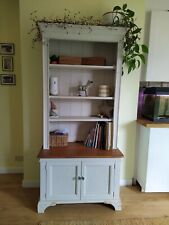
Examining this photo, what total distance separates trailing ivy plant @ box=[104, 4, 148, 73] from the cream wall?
0.17 meters

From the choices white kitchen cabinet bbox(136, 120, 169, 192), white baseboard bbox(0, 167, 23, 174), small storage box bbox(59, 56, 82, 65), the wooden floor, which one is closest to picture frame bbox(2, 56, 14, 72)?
small storage box bbox(59, 56, 82, 65)

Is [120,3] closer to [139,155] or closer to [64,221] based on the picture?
[139,155]

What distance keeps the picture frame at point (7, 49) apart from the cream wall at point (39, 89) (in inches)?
19.9

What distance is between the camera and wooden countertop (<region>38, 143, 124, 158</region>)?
2.14 meters

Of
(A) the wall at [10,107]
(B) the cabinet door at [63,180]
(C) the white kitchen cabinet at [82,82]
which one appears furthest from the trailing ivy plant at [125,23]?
(B) the cabinet door at [63,180]

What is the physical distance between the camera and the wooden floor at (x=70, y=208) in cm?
211

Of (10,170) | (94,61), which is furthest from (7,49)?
(10,170)

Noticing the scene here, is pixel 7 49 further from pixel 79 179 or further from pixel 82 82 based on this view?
pixel 79 179

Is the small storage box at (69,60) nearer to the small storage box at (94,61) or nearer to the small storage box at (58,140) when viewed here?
the small storage box at (94,61)

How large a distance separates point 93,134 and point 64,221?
0.95 metres

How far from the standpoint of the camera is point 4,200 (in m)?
2.38

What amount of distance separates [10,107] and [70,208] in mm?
1587

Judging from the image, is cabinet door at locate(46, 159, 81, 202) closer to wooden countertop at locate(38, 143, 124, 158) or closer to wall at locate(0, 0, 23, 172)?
wooden countertop at locate(38, 143, 124, 158)

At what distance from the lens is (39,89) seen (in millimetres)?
2518
